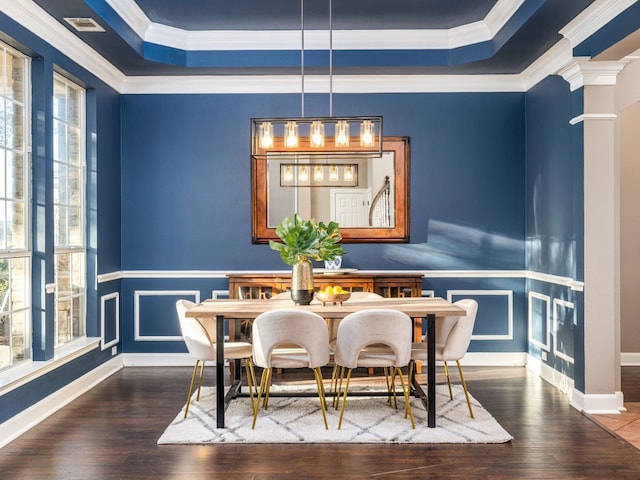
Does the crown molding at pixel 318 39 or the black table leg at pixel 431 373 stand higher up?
the crown molding at pixel 318 39

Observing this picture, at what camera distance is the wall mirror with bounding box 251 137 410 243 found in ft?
19.6

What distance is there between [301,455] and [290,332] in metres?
0.72

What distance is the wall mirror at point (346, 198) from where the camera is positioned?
19.6ft

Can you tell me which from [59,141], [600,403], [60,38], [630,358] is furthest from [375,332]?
[630,358]

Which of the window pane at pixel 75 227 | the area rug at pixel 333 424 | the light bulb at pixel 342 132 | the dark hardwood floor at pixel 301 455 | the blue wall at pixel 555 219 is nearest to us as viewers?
the dark hardwood floor at pixel 301 455

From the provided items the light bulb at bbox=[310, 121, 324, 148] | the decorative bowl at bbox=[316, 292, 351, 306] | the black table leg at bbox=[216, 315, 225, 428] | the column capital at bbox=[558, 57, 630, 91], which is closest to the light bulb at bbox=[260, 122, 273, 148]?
the light bulb at bbox=[310, 121, 324, 148]

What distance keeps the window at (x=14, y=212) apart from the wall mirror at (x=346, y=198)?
7.43ft

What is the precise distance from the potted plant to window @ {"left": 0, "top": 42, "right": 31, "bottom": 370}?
5.62ft

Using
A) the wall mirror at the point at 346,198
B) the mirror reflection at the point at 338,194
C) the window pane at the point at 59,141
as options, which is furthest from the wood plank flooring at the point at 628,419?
the window pane at the point at 59,141

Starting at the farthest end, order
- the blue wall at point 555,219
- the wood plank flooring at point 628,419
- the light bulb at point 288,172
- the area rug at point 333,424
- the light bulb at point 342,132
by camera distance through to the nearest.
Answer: the light bulb at point 288,172 < the blue wall at point 555,219 < the light bulb at point 342,132 < the wood plank flooring at point 628,419 < the area rug at point 333,424

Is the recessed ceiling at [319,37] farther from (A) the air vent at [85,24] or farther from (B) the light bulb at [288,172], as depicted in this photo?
(B) the light bulb at [288,172]

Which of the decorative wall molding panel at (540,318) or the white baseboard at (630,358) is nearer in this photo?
the decorative wall molding panel at (540,318)

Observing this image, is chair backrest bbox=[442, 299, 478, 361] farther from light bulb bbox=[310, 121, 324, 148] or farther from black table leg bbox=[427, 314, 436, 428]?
light bulb bbox=[310, 121, 324, 148]

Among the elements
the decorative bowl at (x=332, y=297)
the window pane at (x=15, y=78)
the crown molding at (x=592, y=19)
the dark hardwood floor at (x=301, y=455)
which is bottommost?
the dark hardwood floor at (x=301, y=455)
